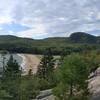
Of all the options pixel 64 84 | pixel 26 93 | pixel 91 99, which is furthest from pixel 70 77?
pixel 26 93

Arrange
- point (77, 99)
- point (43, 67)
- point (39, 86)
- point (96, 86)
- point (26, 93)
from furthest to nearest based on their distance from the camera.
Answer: point (43, 67), point (39, 86), point (26, 93), point (96, 86), point (77, 99)

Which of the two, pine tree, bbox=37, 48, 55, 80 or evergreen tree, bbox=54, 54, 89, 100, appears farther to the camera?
pine tree, bbox=37, 48, 55, 80

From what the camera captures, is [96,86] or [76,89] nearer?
[76,89]

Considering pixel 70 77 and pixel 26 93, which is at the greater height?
pixel 70 77

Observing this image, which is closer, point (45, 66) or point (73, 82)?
point (73, 82)

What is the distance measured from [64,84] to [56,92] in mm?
1759

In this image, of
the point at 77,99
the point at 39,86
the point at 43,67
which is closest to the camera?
the point at 77,99

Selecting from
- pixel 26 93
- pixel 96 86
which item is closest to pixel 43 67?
pixel 26 93

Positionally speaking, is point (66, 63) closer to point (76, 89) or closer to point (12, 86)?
point (76, 89)

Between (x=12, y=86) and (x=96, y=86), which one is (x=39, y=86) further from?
(x=96, y=86)

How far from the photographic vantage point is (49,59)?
142 m

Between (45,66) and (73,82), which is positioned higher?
(73,82)

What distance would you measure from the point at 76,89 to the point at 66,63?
12.6ft

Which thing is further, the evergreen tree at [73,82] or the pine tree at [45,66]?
the pine tree at [45,66]
